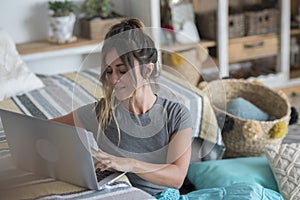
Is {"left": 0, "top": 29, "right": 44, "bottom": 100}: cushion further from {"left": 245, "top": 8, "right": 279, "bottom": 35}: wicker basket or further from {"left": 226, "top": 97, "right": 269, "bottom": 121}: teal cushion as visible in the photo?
{"left": 245, "top": 8, "right": 279, "bottom": 35}: wicker basket

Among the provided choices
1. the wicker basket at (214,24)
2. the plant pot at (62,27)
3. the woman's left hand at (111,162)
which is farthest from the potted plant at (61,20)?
the woman's left hand at (111,162)

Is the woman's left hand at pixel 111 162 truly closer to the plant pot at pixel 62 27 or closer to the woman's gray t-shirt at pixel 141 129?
the woman's gray t-shirt at pixel 141 129

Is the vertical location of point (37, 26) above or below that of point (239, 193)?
above

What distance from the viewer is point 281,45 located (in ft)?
12.6

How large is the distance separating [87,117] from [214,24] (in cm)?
229

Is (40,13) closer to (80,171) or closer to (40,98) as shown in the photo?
(40,98)

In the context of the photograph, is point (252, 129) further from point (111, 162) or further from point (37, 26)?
point (37, 26)

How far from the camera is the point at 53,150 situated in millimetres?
1311

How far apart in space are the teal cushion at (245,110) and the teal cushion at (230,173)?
20.7 inches

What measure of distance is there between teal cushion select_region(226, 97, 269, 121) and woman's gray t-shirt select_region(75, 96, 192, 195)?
4.10 feet

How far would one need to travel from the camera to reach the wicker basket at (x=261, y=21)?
3.73 m

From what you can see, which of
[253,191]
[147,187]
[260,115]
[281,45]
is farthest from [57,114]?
[281,45]

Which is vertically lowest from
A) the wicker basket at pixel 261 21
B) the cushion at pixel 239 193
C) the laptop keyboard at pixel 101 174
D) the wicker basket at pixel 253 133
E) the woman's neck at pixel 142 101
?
the wicker basket at pixel 253 133

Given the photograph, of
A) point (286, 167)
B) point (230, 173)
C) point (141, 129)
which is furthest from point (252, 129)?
point (141, 129)
